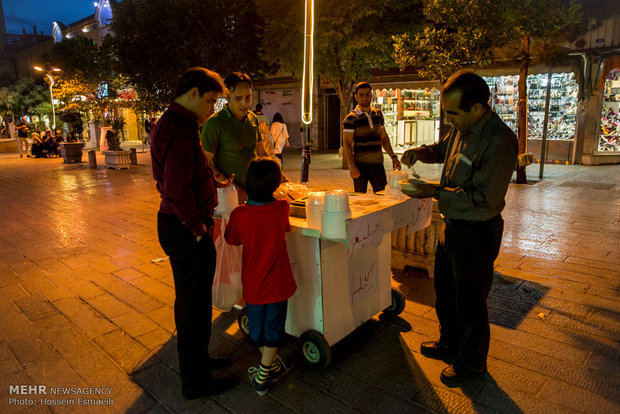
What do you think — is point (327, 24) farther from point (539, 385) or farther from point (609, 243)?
point (539, 385)

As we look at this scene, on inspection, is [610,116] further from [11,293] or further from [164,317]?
[11,293]

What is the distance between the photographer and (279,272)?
2.77 m

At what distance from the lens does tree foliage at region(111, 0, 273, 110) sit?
15234 mm

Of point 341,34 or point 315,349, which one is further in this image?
point 341,34

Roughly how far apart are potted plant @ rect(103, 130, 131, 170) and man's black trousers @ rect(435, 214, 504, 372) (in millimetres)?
14945

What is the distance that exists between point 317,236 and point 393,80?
15.6 meters

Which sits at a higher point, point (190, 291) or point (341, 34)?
point (341, 34)

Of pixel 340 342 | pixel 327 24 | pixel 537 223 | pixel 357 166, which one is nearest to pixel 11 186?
pixel 327 24

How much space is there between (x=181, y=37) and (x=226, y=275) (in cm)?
1444

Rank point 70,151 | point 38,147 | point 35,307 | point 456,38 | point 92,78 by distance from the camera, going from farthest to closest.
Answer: point 38,147 < point 92,78 < point 70,151 < point 456,38 < point 35,307

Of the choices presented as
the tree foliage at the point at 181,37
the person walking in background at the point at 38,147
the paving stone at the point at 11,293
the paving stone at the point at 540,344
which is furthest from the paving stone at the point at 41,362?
the person walking in background at the point at 38,147

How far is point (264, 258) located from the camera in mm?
2715

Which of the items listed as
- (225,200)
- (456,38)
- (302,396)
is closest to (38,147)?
(456,38)

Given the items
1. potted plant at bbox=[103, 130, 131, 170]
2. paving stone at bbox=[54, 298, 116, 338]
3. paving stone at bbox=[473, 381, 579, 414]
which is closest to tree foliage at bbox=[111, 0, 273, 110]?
potted plant at bbox=[103, 130, 131, 170]
